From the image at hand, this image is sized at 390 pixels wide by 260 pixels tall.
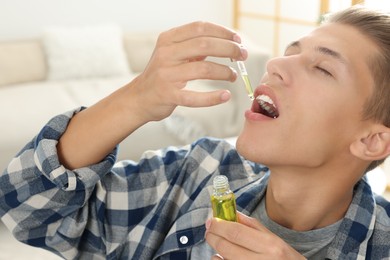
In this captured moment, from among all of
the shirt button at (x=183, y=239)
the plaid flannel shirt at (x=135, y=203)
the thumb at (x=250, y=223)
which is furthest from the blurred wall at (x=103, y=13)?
the thumb at (x=250, y=223)

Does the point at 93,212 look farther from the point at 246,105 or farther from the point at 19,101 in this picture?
the point at 246,105

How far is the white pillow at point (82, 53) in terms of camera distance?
3.71m

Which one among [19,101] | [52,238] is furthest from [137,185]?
[19,101]

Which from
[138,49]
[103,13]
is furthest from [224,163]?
[103,13]

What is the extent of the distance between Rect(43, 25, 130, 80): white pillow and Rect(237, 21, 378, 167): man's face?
2.77 meters

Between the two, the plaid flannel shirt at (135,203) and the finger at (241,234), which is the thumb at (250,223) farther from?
the plaid flannel shirt at (135,203)

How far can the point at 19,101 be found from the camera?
126 inches

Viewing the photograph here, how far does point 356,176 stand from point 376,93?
200 mm

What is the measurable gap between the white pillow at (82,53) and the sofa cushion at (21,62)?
0.06 m

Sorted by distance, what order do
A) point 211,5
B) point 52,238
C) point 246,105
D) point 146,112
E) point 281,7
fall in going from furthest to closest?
point 211,5, point 281,7, point 246,105, point 52,238, point 146,112

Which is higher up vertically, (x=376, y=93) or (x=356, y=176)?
(x=376, y=93)

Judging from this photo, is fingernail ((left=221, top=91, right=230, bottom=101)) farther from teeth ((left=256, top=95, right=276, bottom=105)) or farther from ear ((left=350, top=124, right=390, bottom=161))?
ear ((left=350, top=124, right=390, bottom=161))

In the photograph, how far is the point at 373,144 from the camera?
1154 millimetres

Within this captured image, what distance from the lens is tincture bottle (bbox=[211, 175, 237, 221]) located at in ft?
2.96
